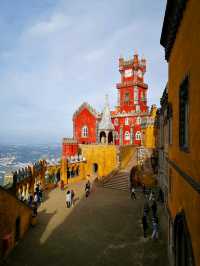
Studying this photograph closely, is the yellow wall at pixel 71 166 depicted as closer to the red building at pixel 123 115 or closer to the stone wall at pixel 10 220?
the red building at pixel 123 115

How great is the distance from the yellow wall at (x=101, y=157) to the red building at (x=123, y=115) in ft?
18.6

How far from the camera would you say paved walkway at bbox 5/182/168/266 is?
12416 millimetres

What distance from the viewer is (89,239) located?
14766 mm

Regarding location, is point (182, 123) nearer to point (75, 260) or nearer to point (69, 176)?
point (75, 260)

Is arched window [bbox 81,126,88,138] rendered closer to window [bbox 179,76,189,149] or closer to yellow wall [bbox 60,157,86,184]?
yellow wall [bbox 60,157,86,184]

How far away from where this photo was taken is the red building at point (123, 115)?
4459 cm

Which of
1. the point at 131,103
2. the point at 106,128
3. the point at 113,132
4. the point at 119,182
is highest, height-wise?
the point at 131,103

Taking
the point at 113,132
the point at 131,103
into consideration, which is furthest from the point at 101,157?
the point at 131,103

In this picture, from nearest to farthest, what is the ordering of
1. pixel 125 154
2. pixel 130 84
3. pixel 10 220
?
1. pixel 10 220
2. pixel 125 154
3. pixel 130 84

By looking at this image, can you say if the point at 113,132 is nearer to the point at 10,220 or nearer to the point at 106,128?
the point at 106,128

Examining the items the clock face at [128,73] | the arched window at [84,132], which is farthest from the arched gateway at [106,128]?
the clock face at [128,73]

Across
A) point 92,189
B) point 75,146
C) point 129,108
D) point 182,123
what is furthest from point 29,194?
point 129,108

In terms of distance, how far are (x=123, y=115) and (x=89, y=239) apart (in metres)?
34.1

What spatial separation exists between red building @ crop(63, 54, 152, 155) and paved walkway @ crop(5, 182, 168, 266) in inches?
838
